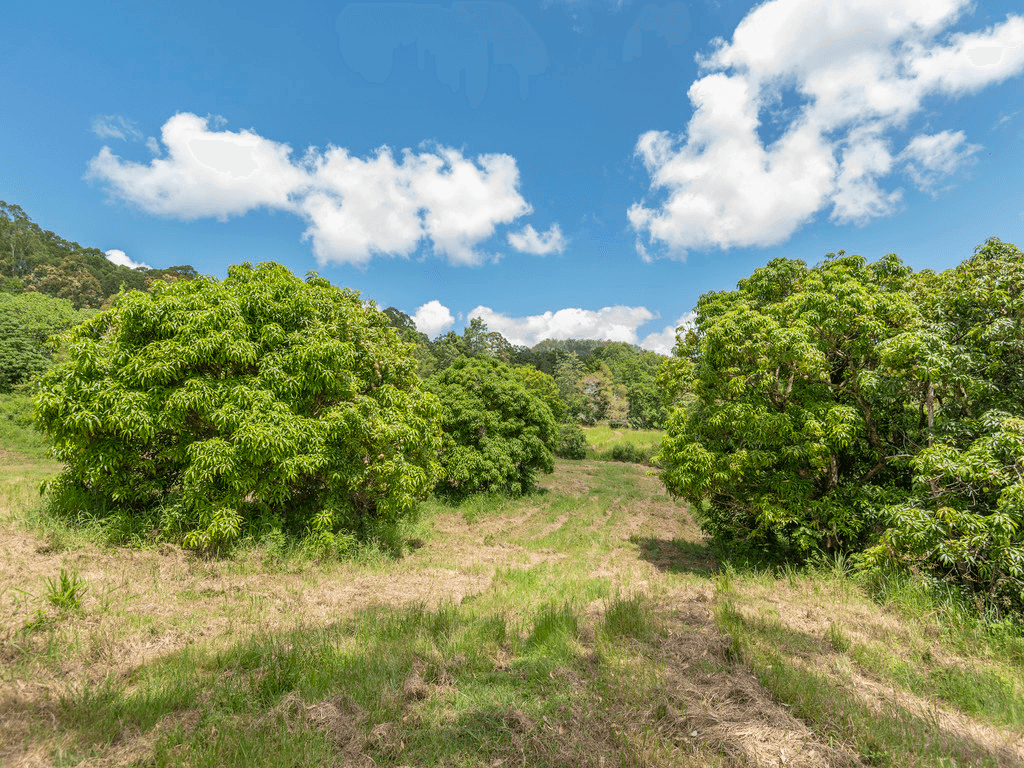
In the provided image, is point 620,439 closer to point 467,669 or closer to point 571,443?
point 571,443

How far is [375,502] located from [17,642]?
7.63 meters

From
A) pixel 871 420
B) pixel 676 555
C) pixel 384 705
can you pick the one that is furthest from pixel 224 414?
pixel 871 420

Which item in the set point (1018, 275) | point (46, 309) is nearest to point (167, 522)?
point (1018, 275)

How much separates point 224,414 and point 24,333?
41.3 meters

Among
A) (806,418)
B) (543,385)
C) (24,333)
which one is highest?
(24,333)

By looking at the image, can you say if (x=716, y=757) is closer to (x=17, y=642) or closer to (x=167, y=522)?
(x=17, y=642)

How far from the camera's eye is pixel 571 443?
42.7 meters

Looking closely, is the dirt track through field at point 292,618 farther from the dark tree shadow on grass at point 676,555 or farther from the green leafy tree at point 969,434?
the green leafy tree at point 969,434

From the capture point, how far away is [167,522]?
8.36 metres

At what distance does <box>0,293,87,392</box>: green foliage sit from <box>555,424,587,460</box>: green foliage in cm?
4183

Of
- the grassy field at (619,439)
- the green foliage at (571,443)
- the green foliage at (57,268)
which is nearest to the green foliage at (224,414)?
the green foliage at (571,443)

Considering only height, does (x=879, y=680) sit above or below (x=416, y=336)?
below

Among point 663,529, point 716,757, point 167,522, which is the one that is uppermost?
point 167,522

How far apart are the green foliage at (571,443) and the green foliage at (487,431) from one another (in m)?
18.0
